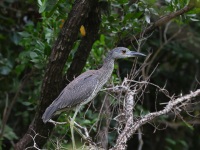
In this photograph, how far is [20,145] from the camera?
16.4 ft

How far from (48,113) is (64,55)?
568mm

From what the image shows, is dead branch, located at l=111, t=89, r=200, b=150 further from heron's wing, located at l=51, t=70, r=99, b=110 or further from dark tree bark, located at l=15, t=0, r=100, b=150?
dark tree bark, located at l=15, t=0, r=100, b=150

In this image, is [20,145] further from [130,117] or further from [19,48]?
[19,48]

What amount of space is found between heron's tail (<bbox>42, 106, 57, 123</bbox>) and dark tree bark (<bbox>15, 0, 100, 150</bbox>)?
21cm

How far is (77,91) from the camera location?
463cm

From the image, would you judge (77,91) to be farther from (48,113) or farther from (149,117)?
(149,117)

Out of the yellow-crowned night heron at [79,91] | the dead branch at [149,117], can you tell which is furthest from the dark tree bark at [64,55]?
the dead branch at [149,117]

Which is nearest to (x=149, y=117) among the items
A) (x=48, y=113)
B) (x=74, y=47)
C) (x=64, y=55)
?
(x=48, y=113)

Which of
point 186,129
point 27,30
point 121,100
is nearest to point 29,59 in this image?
point 27,30

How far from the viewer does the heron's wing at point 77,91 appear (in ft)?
14.9

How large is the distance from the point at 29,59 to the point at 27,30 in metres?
0.36

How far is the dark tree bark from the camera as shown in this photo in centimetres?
460

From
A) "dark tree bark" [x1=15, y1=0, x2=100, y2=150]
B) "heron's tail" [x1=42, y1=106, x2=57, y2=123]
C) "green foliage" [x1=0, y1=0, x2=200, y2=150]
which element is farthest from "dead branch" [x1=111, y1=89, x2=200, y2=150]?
"dark tree bark" [x1=15, y1=0, x2=100, y2=150]

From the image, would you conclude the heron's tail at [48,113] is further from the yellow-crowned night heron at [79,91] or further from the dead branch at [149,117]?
the dead branch at [149,117]
